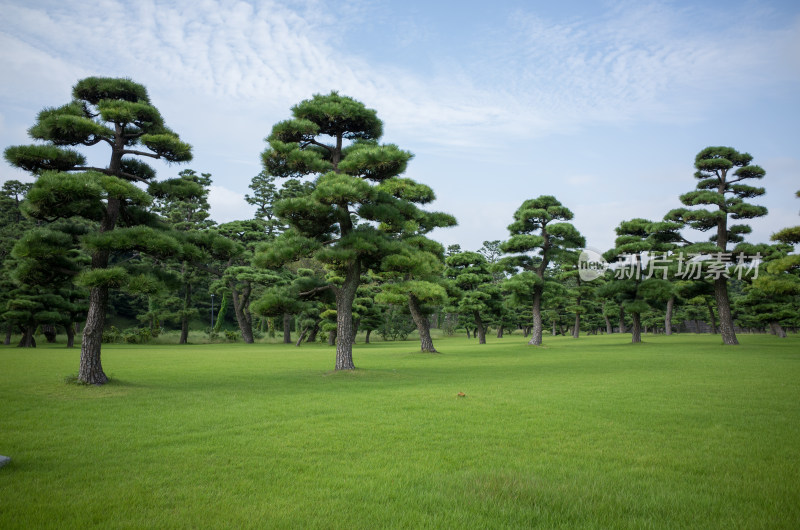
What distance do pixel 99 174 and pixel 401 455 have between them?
925 cm

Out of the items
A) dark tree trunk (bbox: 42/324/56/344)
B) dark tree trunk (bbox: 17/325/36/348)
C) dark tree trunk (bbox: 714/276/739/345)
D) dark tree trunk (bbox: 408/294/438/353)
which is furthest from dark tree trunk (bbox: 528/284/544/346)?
dark tree trunk (bbox: 42/324/56/344)

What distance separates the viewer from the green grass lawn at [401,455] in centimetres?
379

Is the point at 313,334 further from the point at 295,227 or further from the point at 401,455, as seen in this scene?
the point at 401,455

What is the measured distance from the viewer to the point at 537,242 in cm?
2622

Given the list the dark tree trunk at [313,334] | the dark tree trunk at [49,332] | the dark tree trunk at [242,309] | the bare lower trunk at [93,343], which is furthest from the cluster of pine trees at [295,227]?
the dark tree trunk at [313,334]

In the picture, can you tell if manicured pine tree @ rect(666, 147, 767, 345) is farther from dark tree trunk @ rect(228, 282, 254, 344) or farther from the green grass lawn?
dark tree trunk @ rect(228, 282, 254, 344)

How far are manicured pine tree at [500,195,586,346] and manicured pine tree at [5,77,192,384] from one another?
1929cm

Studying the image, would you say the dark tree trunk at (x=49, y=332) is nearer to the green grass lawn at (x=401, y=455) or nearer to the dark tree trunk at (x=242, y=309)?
the dark tree trunk at (x=242, y=309)

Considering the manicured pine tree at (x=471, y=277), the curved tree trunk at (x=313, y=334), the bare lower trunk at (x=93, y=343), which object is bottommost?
the curved tree trunk at (x=313, y=334)

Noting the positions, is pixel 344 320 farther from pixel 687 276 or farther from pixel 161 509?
pixel 687 276

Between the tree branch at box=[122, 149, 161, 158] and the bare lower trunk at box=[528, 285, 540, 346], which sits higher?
the tree branch at box=[122, 149, 161, 158]

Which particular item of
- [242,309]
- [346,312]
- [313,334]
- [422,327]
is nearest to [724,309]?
[422,327]

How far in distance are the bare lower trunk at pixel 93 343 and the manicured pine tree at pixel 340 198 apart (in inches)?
153

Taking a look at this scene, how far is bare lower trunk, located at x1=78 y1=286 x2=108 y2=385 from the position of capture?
Answer: 34.2 ft
